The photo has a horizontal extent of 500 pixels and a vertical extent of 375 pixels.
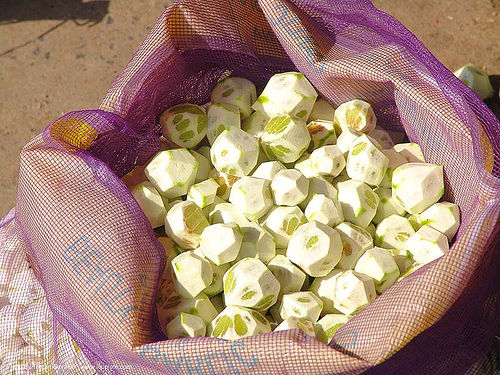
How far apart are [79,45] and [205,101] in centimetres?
92

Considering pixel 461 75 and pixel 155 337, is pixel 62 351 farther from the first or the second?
pixel 461 75

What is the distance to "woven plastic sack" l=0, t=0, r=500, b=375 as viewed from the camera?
85cm

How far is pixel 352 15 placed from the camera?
1179 millimetres

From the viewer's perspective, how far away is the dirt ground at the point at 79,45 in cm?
186

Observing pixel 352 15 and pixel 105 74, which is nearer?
pixel 352 15

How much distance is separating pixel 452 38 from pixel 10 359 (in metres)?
1.51

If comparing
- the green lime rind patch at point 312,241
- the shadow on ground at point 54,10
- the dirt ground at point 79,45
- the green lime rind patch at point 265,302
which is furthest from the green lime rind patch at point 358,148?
the shadow on ground at point 54,10

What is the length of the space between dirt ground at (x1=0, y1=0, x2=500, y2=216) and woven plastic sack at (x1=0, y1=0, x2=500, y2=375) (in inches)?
30.5

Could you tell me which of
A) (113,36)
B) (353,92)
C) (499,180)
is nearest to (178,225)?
(353,92)

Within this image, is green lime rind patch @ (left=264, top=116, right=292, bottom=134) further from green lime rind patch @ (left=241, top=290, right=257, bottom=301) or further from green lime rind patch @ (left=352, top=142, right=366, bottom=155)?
green lime rind patch @ (left=241, top=290, right=257, bottom=301)

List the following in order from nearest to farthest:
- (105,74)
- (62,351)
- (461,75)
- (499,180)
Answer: (499,180)
(62,351)
(461,75)
(105,74)

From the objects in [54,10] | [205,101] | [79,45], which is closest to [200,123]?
[205,101]

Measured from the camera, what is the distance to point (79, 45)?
6.71 ft

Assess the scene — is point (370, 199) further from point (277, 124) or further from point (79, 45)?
point (79, 45)
